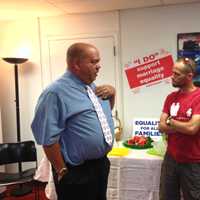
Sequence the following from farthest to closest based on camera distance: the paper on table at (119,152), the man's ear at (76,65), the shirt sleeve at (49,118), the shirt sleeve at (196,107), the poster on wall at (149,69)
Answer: the poster on wall at (149,69) → the paper on table at (119,152) → the shirt sleeve at (196,107) → the man's ear at (76,65) → the shirt sleeve at (49,118)

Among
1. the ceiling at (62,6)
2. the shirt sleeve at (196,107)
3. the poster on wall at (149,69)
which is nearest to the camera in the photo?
the shirt sleeve at (196,107)

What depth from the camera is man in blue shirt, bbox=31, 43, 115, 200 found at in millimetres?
1691

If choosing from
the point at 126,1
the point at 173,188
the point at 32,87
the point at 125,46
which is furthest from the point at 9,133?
the point at 173,188

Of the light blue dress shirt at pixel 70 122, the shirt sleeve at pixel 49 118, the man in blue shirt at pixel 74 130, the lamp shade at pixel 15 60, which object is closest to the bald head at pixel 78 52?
the man in blue shirt at pixel 74 130

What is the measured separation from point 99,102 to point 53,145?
15.4 inches

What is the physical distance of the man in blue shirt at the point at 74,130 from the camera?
1.69 metres

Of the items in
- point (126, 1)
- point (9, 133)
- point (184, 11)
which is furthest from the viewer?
point (9, 133)

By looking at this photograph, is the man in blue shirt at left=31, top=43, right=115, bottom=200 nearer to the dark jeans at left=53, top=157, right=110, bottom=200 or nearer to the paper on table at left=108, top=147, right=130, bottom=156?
the dark jeans at left=53, top=157, right=110, bottom=200

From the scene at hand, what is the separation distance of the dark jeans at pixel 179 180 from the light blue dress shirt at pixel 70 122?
73 centimetres

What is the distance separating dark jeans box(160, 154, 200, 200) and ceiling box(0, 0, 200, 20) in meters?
1.68

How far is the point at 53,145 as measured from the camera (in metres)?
1.69

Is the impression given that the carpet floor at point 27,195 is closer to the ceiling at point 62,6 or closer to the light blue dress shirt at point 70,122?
the ceiling at point 62,6

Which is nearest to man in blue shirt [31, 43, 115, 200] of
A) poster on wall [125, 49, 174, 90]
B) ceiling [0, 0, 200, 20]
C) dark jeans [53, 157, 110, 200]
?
dark jeans [53, 157, 110, 200]

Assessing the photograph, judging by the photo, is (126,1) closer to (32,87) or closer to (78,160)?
(32,87)
